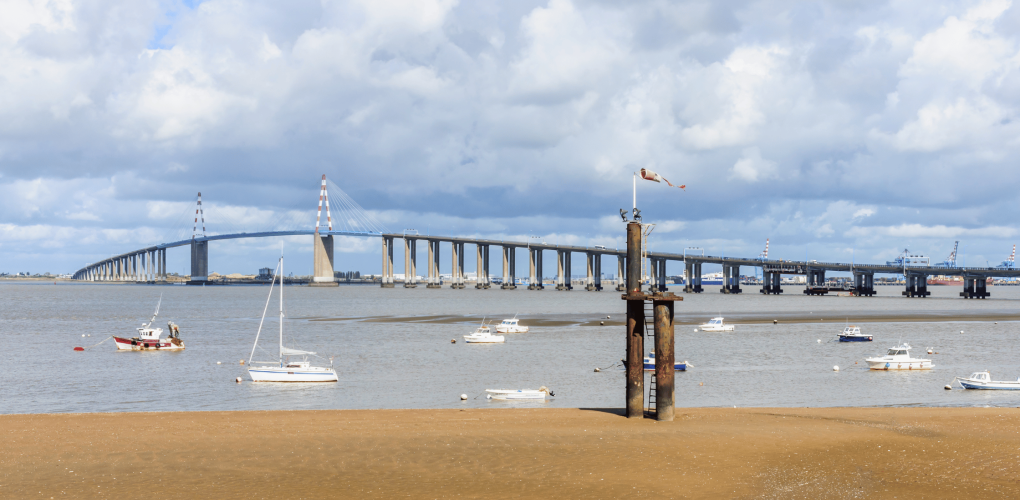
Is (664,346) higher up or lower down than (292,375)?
higher up

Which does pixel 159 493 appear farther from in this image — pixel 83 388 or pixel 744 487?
pixel 83 388

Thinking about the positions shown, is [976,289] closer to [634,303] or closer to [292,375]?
[292,375]

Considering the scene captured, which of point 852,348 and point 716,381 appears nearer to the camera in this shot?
point 716,381

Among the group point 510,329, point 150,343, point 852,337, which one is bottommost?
point 852,337

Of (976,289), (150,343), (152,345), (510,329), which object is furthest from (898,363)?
(976,289)

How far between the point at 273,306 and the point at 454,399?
11429 cm

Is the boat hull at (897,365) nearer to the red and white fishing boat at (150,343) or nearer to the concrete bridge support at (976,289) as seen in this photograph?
the red and white fishing boat at (150,343)

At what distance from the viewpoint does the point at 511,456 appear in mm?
20266

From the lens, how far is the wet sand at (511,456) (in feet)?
56.4

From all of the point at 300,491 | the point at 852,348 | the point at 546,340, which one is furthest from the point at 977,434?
the point at 546,340

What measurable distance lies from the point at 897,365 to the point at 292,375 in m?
34.2

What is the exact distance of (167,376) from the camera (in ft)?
149

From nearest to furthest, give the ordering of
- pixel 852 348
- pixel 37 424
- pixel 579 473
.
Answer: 1. pixel 579 473
2. pixel 37 424
3. pixel 852 348

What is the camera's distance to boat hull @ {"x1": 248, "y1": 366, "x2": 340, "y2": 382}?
42750mm
